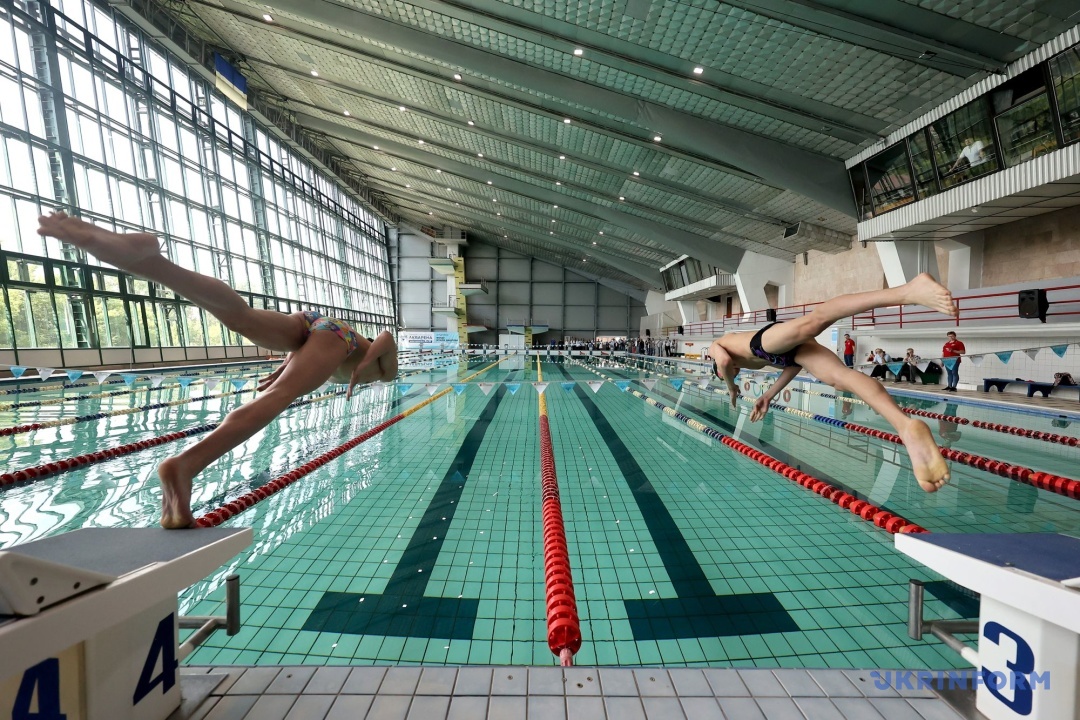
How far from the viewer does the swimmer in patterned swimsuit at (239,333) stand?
5.22 ft

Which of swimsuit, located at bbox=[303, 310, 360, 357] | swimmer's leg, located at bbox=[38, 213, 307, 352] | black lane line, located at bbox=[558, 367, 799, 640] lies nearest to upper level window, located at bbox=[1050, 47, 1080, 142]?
black lane line, located at bbox=[558, 367, 799, 640]

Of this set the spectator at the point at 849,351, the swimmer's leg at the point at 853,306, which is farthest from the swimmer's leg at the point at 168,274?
the spectator at the point at 849,351

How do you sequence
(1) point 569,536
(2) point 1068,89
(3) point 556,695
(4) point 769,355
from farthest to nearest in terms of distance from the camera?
(2) point 1068,89 → (1) point 569,536 → (4) point 769,355 → (3) point 556,695

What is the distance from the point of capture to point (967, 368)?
9.83 metres

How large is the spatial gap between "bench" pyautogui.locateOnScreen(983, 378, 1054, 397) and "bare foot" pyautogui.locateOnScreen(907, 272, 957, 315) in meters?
8.83

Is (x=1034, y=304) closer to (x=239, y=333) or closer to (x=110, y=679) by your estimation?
(x=239, y=333)

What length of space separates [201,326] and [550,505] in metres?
15.3

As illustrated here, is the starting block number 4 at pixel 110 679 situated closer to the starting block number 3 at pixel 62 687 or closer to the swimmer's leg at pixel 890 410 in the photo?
the starting block number 3 at pixel 62 687

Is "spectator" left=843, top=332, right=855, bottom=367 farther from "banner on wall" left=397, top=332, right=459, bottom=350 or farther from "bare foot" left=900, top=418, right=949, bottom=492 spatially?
"banner on wall" left=397, top=332, right=459, bottom=350

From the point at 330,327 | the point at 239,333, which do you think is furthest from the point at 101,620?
the point at 330,327

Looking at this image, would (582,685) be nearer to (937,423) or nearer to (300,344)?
(300,344)

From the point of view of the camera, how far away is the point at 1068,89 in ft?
21.0

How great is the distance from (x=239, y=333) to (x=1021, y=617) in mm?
2714

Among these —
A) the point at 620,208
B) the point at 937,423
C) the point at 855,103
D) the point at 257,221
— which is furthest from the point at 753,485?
the point at 257,221
